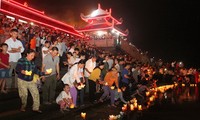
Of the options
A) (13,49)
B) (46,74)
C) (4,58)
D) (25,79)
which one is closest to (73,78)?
(46,74)

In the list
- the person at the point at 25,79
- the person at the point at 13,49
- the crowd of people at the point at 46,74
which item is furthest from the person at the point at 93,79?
the person at the point at 25,79

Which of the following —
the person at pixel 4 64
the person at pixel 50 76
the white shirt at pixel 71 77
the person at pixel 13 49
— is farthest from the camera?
the white shirt at pixel 71 77

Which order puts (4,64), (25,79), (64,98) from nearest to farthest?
(25,79) < (4,64) < (64,98)

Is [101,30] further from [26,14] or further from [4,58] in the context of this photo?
[4,58]

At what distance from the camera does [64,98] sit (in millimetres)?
7691

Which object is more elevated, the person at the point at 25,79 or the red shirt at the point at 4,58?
the red shirt at the point at 4,58

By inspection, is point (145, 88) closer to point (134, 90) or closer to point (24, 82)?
point (134, 90)

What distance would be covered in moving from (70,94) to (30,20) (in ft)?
47.6

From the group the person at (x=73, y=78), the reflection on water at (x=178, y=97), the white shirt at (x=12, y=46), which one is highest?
the white shirt at (x=12, y=46)

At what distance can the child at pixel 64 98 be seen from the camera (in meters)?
7.66

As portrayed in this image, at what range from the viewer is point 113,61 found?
13.4 metres

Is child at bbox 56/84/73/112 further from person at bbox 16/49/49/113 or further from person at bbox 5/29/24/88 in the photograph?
person at bbox 5/29/24/88

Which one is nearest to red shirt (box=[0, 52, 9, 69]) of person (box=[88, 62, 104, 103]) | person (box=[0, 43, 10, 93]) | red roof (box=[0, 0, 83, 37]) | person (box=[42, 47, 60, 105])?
person (box=[0, 43, 10, 93])

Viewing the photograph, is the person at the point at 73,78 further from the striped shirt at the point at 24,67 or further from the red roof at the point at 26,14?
the red roof at the point at 26,14
